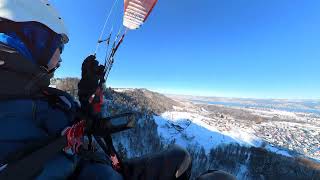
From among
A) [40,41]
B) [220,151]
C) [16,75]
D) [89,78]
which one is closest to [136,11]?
[89,78]

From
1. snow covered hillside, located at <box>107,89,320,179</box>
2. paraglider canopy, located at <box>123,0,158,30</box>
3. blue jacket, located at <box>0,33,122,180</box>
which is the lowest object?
snow covered hillside, located at <box>107,89,320,179</box>

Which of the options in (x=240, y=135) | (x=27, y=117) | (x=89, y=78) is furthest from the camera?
(x=240, y=135)

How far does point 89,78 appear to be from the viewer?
6.61ft

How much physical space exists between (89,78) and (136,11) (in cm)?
219

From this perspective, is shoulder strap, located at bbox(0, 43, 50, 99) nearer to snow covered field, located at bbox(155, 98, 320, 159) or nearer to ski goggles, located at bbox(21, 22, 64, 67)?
ski goggles, located at bbox(21, 22, 64, 67)

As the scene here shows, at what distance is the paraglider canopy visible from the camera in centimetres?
384

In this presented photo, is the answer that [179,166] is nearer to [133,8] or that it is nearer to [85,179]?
[85,179]

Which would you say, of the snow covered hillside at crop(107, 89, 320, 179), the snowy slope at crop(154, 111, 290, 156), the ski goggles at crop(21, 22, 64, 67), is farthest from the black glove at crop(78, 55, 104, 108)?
the snowy slope at crop(154, 111, 290, 156)

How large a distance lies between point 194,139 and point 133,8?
341ft

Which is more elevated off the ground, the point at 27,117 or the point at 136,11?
the point at 136,11

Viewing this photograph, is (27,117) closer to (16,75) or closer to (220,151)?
→ (16,75)

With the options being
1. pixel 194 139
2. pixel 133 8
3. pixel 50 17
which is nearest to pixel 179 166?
pixel 50 17

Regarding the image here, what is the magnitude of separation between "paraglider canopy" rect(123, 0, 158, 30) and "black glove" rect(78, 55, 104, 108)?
1.90 metres

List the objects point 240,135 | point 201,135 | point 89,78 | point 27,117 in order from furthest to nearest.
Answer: point 240,135
point 201,135
point 89,78
point 27,117
